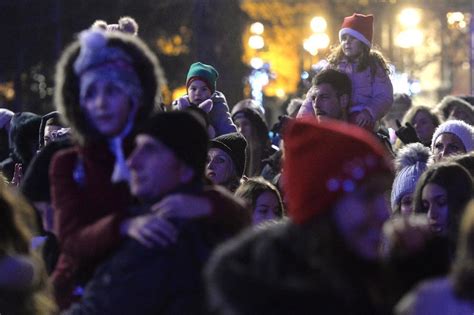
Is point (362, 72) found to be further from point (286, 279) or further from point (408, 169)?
point (286, 279)

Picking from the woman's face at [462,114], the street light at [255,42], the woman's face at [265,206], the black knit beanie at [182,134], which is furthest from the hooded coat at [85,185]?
the street light at [255,42]

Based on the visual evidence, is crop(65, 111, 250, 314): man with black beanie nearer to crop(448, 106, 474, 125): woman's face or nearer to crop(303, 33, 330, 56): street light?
crop(448, 106, 474, 125): woman's face

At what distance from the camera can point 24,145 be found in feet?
32.1

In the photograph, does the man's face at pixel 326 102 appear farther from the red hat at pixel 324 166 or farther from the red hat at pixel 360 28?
the red hat at pixel 324 166

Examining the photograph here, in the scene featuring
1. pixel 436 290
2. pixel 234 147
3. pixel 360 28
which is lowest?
pixel 234 147

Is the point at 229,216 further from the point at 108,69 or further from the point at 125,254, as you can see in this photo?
the point at 108,69

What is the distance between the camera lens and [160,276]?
4.74 meters

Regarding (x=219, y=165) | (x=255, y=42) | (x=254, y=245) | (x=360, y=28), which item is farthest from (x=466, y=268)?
(x=255, y=42)

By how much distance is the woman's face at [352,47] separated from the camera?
34.2 feet

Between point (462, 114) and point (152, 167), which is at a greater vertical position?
point (152, 167)

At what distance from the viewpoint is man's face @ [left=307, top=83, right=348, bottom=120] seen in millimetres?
9391

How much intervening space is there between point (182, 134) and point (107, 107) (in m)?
0.40

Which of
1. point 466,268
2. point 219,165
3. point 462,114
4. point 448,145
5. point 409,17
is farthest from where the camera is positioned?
point 409,17

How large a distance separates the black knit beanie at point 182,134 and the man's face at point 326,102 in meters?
4.38
